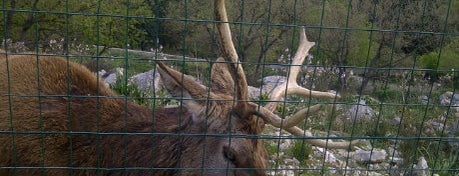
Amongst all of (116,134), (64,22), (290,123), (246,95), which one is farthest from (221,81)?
(64,22)

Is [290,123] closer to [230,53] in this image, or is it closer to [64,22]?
[230,53]

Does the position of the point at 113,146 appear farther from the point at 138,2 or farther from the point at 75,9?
the point at 138,2

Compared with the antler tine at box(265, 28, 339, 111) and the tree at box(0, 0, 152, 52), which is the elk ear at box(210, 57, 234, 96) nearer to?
the antler tine at box(265, 28, 339, 111)

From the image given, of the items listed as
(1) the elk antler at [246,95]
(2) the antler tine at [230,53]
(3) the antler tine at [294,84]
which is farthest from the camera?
(3) the antler tine at [294,84]

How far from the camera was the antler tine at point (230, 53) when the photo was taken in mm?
3367

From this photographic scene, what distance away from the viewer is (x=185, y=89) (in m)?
3.86

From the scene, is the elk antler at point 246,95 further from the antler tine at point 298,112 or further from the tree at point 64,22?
the tree at point 64,22

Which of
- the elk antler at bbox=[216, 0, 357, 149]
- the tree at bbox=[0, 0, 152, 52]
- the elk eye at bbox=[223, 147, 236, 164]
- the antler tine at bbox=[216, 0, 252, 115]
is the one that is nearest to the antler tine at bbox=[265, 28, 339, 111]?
the elk antler at bbox=[216, 0, 357, 149]

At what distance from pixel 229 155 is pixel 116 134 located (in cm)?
80

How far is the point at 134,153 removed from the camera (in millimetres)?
4059

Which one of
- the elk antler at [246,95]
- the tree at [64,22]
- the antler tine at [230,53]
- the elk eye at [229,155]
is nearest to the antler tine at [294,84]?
the elk antler at [246,95]

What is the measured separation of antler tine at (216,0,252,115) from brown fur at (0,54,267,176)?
0.47ft

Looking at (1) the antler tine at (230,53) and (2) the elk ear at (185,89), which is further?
(2) the elk ear at (185,89)

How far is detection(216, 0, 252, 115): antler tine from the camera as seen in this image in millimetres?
3367
